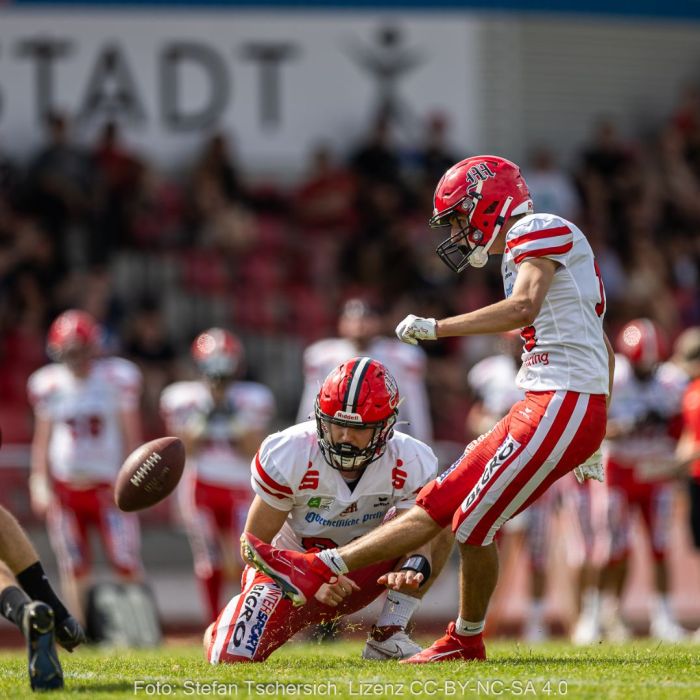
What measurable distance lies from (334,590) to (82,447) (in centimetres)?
473

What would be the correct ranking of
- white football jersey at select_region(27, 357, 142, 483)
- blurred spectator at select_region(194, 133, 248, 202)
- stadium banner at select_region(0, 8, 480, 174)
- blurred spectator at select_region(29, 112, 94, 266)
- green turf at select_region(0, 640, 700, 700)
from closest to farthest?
green turf at select_region(0, 640, 700, 700) < white football jersey at select_region(27, 357, 142, 483) < blurred spectator at select_region(29, 112, 94, 266) < blurred spectator at select_region(194, 133, 248, 202) < stadium banner at select_region(0, 8, 480, 174)

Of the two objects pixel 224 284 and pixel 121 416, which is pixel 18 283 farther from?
pixel 121 416

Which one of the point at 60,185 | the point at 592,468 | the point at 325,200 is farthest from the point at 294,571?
the point at 325,200

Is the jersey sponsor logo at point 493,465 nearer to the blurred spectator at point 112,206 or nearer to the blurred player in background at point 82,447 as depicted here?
the blurred player in background at point 82,447

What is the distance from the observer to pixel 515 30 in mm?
17266

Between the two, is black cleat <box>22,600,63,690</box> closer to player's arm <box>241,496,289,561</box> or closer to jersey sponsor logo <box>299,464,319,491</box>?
player's arm <box>241,496,289,561</box>

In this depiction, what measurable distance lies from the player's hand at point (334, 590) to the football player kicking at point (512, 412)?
0.05 feet

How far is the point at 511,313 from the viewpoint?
215 inches

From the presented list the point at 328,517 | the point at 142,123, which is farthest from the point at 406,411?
the point at 142,123

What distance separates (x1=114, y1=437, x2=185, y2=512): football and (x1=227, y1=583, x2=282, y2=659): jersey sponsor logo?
584mm

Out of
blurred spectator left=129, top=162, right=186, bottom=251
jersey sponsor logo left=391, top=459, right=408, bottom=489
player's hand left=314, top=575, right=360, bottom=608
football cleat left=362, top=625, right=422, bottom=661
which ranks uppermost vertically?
blurred spectator left=129, top=162, right=186, bottom=251

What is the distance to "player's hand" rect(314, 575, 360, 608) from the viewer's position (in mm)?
5594

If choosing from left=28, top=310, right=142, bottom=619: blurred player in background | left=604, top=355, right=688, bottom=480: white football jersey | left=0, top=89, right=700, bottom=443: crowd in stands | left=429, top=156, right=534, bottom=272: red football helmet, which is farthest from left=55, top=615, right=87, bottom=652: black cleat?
left=0, top=89, right=700, bottom=443: crowd in stands

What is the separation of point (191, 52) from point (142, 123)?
0.98m
